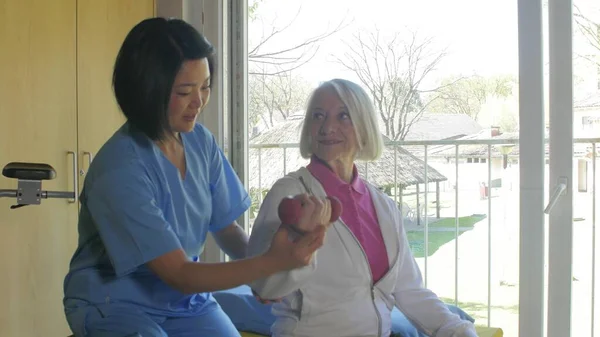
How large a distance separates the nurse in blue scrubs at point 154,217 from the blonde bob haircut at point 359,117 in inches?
10.8

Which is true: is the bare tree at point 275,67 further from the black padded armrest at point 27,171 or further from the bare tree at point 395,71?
the black padded armrest at point 27,171

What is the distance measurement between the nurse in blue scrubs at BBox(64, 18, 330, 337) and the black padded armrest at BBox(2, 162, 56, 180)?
17.2 inches

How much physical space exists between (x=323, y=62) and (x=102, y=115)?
0.92 meters

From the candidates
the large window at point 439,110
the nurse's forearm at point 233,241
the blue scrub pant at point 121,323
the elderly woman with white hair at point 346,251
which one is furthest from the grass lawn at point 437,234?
the blue scrub pant at point 121,323

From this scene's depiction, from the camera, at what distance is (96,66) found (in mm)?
2281

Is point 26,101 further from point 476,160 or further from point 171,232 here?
point 476,160

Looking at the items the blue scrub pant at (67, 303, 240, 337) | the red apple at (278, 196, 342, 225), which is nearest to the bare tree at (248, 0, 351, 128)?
the blue scrub pant at (67, 303, 240, 337)

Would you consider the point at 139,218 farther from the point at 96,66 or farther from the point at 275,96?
the point at 275,96

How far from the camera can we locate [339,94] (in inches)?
59.2

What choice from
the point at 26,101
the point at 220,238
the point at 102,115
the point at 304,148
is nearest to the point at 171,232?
the point at 220,238

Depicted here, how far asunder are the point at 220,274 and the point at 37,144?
109 cm

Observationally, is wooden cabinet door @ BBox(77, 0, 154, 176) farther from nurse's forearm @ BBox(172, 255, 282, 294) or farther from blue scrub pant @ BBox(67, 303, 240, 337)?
nurse's forearm @ BBox(172, 255, 282, 294)

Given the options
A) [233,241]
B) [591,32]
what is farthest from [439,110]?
[233,241]

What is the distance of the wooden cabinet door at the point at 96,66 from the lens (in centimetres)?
221
